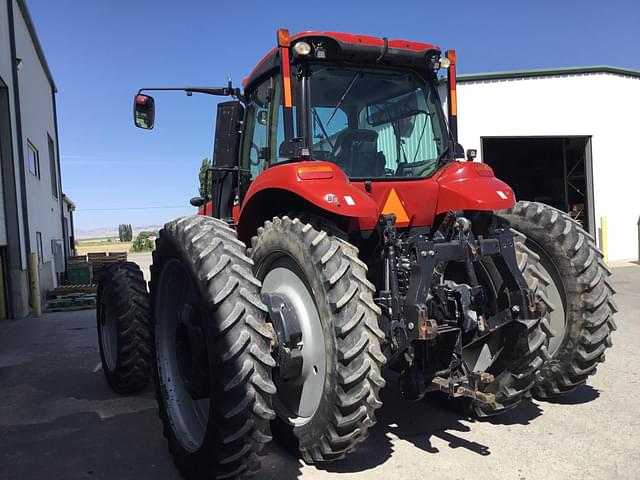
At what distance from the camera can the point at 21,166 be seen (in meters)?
11.2

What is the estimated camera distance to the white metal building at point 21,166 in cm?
1063

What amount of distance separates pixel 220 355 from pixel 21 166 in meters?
10.5

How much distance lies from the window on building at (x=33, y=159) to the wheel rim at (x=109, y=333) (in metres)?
8.48

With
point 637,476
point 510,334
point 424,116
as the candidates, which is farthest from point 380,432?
point 424,116

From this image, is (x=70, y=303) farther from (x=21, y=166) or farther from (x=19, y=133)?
(x=19, y=133)

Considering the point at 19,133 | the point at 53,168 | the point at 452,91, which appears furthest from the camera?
the point at 53,168

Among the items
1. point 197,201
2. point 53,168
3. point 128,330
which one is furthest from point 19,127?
point 128,330

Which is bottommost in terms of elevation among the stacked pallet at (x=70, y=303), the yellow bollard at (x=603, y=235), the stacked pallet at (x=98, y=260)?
the stacked pallet at (x=70, y=303)

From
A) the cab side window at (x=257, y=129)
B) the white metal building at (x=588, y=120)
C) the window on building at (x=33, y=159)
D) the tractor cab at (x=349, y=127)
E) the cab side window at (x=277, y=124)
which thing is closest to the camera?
the tractor cab at (x=349, y=127)

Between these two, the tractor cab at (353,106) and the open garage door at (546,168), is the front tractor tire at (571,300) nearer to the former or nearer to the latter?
the tractor cab at (353,106)

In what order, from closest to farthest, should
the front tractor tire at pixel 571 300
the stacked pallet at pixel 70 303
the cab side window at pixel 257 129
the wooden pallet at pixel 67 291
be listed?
the front tractor tire at pixel 571 300
the cab side window at pixel 257 129
the stacked pallet at pixel 70 303
the wooden pallet at pixel 67 291

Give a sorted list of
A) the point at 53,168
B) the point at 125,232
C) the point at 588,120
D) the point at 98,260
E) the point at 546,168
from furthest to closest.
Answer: the point at 125,232 → the point at 546,168 → the point at 98,260 → the point at 53,168 → the point at 588,120

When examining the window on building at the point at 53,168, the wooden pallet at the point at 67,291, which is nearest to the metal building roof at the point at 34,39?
the window on building at the point at 53,168

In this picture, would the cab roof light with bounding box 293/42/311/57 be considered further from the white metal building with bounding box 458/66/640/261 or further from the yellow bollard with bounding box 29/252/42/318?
the white metal building with bounding box 458/66/640/261
